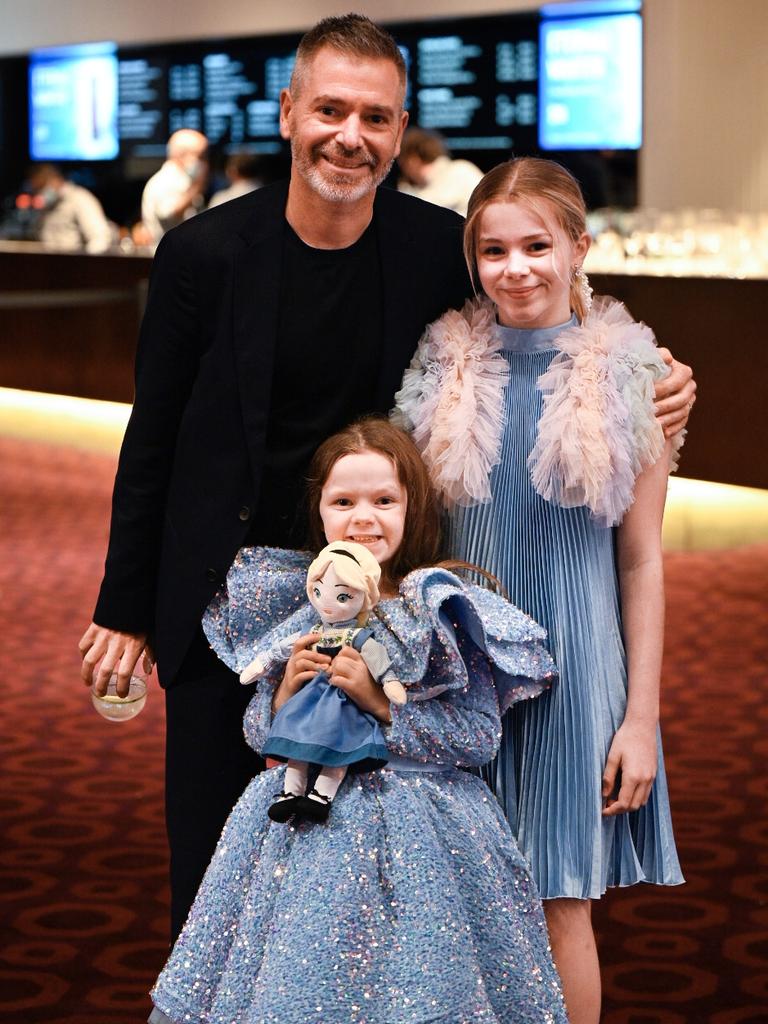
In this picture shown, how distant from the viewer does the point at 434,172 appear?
10.1 metres

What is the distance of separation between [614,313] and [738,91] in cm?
854

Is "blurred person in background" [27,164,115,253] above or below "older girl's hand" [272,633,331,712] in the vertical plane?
above

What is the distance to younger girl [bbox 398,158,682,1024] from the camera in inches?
85.7

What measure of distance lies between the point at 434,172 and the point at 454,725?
27.6 ft

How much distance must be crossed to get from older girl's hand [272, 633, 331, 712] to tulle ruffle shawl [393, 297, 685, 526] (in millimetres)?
335

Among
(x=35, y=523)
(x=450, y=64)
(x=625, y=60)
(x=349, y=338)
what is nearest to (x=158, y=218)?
(x=450, y=64)

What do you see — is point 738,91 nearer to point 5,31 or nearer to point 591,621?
point 5,31

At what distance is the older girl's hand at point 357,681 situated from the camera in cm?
197

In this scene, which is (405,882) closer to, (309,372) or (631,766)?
(631,766)

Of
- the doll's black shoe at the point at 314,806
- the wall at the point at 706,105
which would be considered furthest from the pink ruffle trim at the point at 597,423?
the wall at the point at 706,105

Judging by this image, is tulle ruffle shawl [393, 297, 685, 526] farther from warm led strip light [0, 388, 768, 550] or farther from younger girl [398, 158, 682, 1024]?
warm led strip light [0, 388, 768, 550]

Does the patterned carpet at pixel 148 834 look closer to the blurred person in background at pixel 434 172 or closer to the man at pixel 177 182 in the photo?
the blurred person in background at pixel 434 172

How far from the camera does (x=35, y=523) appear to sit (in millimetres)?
7555

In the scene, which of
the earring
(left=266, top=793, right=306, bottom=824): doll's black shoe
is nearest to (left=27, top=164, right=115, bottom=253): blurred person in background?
the earring
